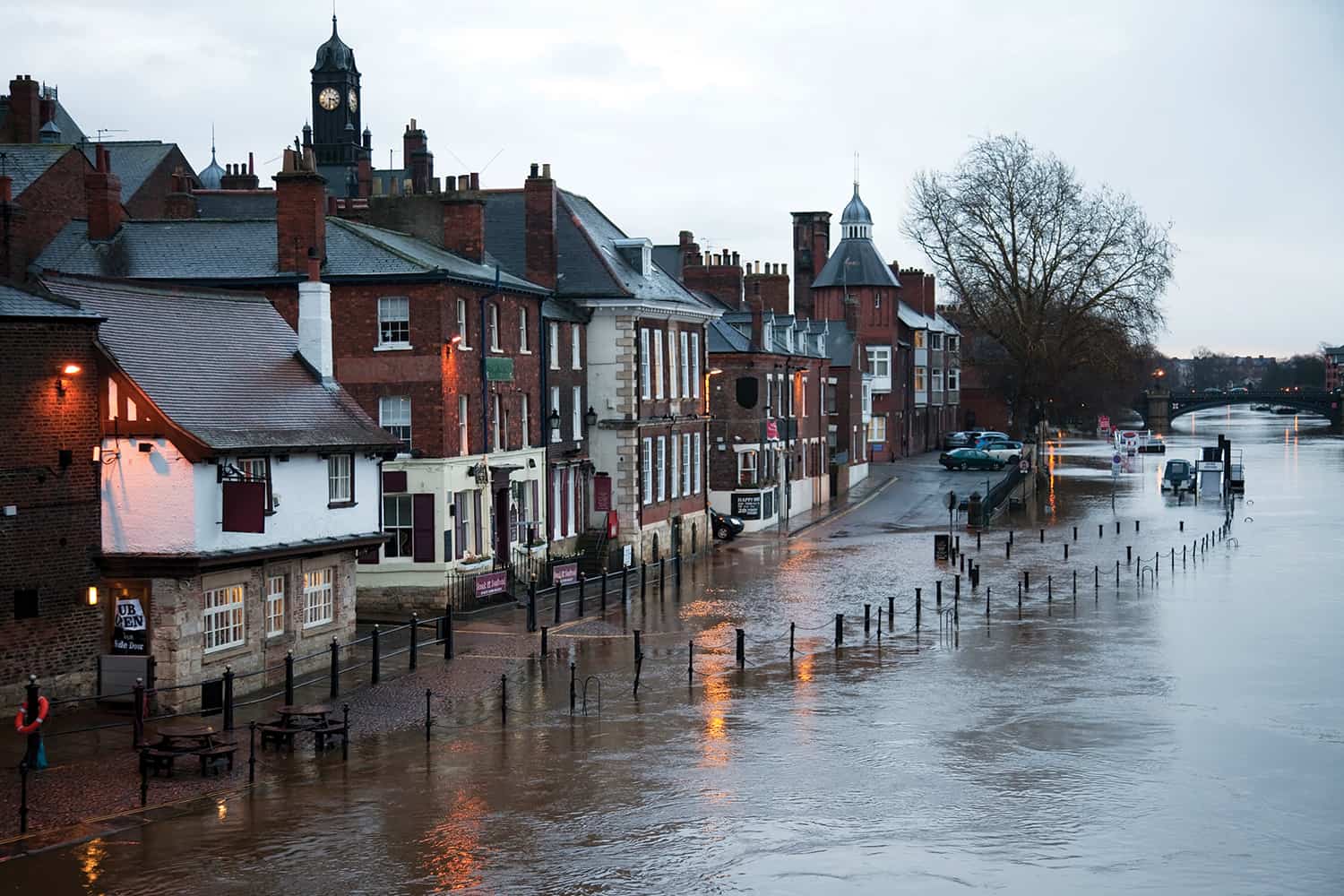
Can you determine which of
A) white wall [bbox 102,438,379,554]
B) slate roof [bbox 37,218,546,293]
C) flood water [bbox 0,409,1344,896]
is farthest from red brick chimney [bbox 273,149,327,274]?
flood water [bbox 0,409,1344,896]

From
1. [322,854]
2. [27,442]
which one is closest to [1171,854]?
[322,854]

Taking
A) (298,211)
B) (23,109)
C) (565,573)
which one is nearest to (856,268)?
(23,109)

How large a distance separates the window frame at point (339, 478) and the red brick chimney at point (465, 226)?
1415cm

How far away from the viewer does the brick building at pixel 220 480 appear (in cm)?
2809

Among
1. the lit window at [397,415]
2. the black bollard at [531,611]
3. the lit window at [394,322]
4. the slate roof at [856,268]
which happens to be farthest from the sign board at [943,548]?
the slate roof at [856,268]

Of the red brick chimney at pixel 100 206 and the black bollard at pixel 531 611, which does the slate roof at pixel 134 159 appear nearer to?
the red brick chimney at pixel 100 206

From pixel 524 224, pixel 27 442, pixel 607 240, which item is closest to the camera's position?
pixel 27 442

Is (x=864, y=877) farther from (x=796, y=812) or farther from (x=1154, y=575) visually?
(x=1154, y=575)

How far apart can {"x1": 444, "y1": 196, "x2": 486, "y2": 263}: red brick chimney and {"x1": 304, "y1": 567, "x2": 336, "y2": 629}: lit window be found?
1578 centimetres

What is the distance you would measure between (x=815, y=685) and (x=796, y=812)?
9.70m

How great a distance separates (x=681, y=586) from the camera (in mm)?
48094

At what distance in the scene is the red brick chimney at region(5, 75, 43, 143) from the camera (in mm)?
57344

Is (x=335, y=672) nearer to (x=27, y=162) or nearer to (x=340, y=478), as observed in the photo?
(x=340, y=478)

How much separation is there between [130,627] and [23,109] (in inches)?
1415
